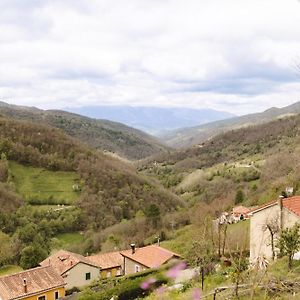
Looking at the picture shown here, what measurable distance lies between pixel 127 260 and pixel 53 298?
6173mm

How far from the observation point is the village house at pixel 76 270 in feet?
111

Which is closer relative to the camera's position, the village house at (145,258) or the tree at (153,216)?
the village house at (145,258)

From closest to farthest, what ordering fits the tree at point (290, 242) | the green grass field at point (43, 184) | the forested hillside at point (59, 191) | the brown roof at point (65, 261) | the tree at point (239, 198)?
the tree at point (290, 242), the brown roof at point (65, 261), the tree at point (239, 198), the forested hillside at point (59, 191), the green grass field at point (43, 184)

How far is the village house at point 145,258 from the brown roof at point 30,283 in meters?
5.26

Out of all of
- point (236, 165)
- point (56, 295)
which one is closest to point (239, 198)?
point (56, 295)

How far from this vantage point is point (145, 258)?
3098cm

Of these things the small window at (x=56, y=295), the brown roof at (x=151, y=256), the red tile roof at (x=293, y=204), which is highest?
the red tile roof at (x=293, y=204)

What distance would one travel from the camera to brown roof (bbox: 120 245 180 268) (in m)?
28.2

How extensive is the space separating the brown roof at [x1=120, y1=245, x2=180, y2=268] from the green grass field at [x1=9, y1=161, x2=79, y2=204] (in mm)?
39555

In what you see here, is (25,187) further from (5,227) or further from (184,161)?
(184,161)

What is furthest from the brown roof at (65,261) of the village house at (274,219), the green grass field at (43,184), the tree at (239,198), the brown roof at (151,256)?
the green grass field at (43,184)

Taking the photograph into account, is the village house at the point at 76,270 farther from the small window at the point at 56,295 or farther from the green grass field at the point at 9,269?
the green grass field at the point at 9,269

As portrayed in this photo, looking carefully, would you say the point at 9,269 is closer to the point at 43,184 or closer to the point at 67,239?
the point at 67,239

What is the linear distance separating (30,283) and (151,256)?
833 centimetres
